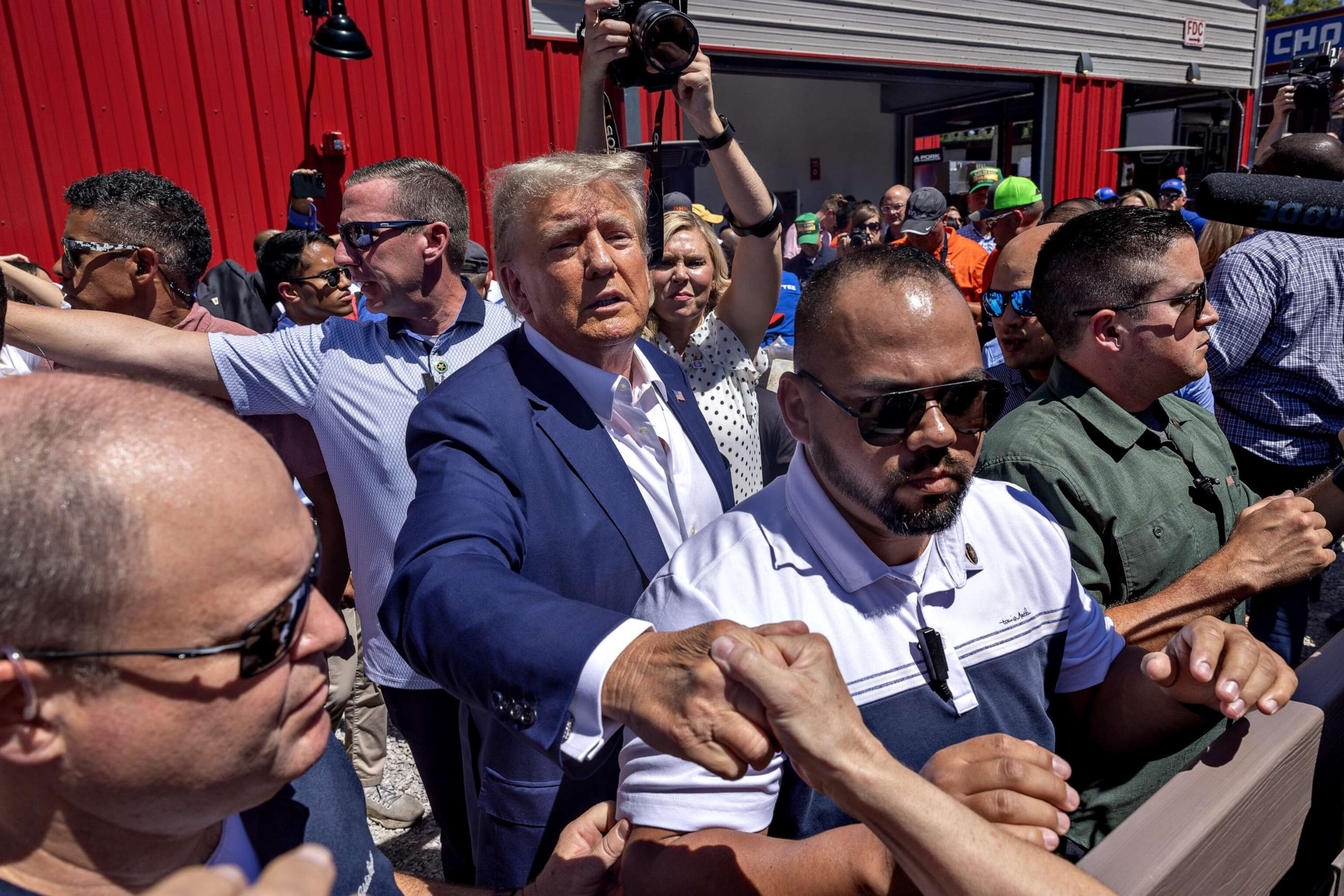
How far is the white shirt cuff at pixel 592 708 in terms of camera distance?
1.03 meters

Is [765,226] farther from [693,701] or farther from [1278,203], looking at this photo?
[693,701]

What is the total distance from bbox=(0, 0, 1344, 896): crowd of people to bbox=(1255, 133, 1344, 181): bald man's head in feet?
1.89

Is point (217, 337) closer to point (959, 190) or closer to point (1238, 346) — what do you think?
point (1238, 346)

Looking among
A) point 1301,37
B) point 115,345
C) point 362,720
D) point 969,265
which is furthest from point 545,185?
point 1301,37

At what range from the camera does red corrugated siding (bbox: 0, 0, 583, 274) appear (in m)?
5.89

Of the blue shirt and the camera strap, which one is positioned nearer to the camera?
the camera strap

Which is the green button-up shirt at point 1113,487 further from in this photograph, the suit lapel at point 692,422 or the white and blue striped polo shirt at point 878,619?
the suit lapel at point 692,422

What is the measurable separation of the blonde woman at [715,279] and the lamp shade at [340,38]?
4061 millimetres

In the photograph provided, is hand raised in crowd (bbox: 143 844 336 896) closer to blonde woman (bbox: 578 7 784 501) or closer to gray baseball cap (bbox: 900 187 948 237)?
blonde woman (bbox: 578 7 784 501)

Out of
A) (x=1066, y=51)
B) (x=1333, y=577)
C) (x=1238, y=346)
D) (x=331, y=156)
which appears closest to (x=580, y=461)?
(x=1238, y=346)

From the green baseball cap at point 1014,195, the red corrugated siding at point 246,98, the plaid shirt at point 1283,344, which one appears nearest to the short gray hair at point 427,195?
the plaid shirt at point 1283,344

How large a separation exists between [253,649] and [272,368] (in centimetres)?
171

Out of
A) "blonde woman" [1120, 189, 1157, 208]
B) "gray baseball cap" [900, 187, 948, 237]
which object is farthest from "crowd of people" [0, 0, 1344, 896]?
"gray baseball cap" [900, 187, 948, 237]

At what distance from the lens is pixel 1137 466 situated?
6.97 ft
